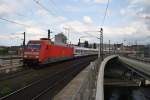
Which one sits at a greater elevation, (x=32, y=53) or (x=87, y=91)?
A: (x=32, y=53)

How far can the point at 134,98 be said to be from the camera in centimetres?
4262

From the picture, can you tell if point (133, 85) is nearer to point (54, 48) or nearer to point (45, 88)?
point (54, 48)

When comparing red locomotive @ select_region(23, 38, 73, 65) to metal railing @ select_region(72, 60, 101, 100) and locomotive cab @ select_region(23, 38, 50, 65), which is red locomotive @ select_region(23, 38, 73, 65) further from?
metal railing @ select_region(72, 60, 101, 100)

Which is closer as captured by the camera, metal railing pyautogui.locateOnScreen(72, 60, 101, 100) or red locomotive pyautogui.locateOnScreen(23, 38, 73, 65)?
metal railing pyautogui.locateOnScreen(72, 60, 101, 100)

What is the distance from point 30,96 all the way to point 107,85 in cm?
3685

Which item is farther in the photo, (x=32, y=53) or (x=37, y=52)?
(x=32, y=53)

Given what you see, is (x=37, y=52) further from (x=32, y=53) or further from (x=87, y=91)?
(x=87, y=91)

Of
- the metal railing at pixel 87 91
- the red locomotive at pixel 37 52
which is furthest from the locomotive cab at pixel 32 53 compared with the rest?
the metal railing at pixel 87 91

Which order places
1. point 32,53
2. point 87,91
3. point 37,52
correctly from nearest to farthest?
point 87,91, point 37,52, point 32,53

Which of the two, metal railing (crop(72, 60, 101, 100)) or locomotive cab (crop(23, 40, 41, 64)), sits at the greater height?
locomotive cab (crop(23, 40, 41, 64))

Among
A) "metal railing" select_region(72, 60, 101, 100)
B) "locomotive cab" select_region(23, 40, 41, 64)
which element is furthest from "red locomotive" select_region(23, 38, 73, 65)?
"metal railing" select_region(72, 60, 101, 100)

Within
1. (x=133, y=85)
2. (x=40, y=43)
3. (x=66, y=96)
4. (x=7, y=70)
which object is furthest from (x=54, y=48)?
(x=66, y=96)

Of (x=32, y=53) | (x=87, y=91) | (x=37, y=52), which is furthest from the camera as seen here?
(x=32, y=53)

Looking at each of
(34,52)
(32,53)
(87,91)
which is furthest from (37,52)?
(87,91)
